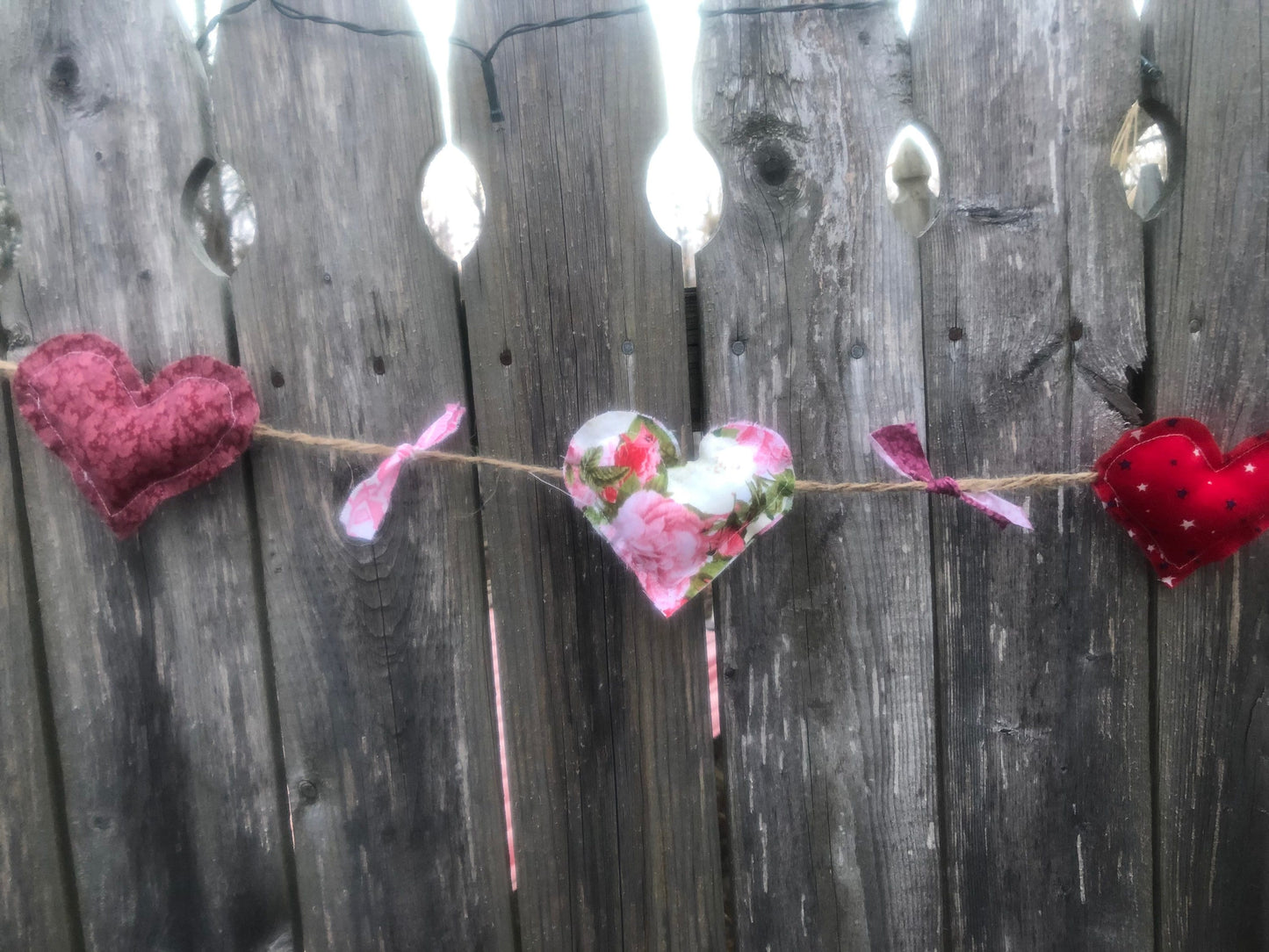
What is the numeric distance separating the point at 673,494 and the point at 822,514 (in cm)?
21

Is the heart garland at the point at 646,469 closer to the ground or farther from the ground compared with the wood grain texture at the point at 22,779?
farther from the ground

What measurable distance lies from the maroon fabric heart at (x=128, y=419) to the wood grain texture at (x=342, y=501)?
2.3 inches

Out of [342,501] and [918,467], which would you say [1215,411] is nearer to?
[918,467]

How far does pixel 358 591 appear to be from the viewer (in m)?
0.90

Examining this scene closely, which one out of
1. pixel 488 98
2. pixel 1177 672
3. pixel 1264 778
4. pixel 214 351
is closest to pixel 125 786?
pixel 214 351

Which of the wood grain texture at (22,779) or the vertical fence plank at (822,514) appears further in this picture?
the wood grain texture at (22,779)

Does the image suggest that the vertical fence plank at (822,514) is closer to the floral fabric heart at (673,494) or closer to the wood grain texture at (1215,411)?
the floral fabric heart at (673,494)

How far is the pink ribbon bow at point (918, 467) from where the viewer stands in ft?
2.48

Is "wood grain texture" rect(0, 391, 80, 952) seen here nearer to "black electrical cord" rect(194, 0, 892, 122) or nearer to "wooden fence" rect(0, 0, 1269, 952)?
"wooden fence" rect(0, 0, 1269, 952)

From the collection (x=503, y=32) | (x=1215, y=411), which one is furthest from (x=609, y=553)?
(x=1215, y=411)

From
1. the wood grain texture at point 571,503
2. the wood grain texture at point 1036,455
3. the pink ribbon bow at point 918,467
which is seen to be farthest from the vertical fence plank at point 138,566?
the wood grain texture at point 1036,455

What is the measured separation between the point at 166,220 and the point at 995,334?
3.39 feet

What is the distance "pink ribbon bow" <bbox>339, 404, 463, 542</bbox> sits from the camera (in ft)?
2.64

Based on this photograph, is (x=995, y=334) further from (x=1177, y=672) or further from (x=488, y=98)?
(x=488, y=98)
